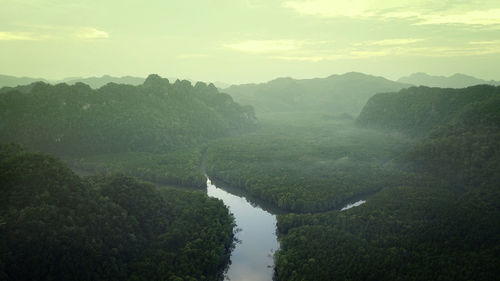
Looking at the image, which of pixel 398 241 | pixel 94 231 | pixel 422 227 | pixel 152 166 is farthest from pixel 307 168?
pixel 94 231

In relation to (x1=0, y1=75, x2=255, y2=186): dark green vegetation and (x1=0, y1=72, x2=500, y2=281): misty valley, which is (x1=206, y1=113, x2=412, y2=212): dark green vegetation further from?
(x1=0, y1=75, x2=255, y2=186): dark green vegetation

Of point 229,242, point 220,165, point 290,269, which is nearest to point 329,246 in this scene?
point 290,269

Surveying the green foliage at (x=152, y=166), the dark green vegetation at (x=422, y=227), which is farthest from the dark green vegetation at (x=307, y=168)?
the green foliage at (x=152, y=166)

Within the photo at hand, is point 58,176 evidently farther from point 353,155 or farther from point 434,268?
point 353,155

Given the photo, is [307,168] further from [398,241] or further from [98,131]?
[98,131]

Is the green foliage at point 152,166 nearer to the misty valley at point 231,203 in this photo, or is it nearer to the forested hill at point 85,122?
the misty valley at point 231,203
